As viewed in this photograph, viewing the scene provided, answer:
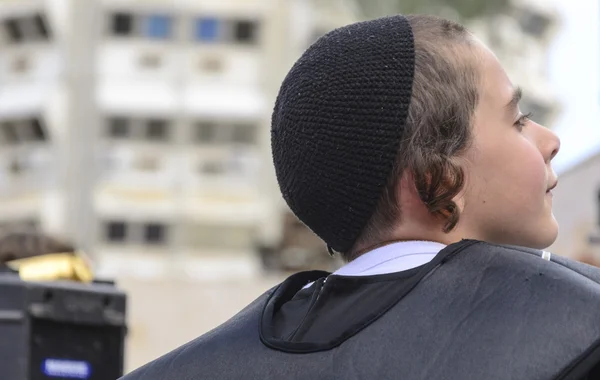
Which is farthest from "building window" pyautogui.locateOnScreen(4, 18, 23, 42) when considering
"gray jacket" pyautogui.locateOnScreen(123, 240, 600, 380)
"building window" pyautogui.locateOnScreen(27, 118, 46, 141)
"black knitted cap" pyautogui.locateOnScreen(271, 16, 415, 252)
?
"gray jacket" pyautogui.locateOnScreen(123, 240, 600, 380)

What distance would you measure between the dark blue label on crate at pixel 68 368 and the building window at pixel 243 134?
3584 cm

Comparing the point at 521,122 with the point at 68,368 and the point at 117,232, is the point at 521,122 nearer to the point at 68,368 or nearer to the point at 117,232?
the point at 68,368

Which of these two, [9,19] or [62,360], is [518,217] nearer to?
[62,360]

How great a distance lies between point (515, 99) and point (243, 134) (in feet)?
123

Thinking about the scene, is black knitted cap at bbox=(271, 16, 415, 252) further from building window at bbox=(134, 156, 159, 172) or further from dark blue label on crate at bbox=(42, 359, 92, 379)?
building window at bbox=(134, 156, 159, 172)

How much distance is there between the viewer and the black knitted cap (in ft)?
6.62

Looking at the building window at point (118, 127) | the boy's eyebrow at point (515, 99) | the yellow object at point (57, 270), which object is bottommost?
the building window at point (118, 127)

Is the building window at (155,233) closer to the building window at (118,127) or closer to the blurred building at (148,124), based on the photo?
the blurred building at (148,124)

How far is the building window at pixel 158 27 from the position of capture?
39688 millimetres

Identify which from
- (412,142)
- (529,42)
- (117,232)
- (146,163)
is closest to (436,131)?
(412,142)

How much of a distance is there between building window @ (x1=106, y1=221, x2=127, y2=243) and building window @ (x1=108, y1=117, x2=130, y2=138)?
234 cm

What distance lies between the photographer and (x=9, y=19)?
3975 centimetres

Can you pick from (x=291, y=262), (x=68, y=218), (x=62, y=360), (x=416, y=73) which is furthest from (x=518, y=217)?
(x=68, y=218)

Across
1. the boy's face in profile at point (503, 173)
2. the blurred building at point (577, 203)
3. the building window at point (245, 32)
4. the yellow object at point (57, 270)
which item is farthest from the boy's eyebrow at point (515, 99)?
the building window at point (245, 32)
